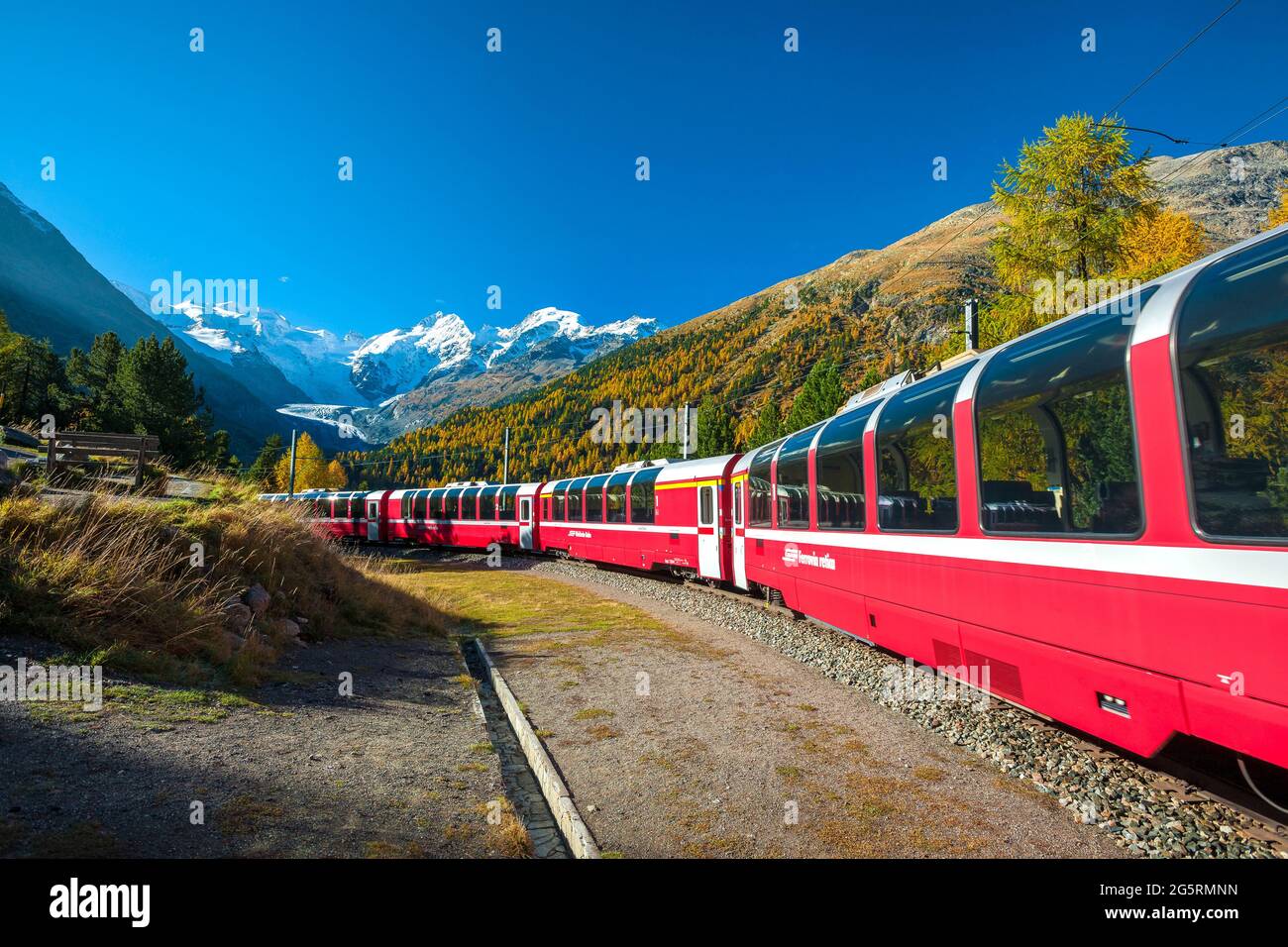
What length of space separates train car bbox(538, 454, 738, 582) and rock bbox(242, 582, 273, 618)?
9931 mm

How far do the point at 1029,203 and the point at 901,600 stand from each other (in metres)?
17.4

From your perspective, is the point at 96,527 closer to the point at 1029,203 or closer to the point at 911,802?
the point at 911,802

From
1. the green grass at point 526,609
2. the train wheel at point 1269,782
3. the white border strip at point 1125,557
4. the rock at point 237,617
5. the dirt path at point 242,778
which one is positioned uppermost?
the white border strip at point 1125,557

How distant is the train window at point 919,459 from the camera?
6.04 meters

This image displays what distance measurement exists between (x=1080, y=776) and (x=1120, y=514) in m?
2.02

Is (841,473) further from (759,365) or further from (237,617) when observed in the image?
(759,365)

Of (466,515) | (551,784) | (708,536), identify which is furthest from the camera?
(466,515)

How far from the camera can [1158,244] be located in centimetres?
2386

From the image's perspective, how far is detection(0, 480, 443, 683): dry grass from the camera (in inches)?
227

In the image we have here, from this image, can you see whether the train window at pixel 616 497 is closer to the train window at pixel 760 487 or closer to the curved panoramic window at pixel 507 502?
the train window at pixel 760 487

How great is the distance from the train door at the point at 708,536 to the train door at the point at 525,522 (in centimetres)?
1399

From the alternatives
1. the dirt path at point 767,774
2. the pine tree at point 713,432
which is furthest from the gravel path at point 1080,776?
the pine tree at point 713,432

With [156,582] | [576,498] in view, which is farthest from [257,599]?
[576,498]

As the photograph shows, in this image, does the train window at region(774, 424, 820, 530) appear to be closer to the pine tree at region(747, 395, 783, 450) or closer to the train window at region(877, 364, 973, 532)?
the train window at region(877, 364, 973, 532)
